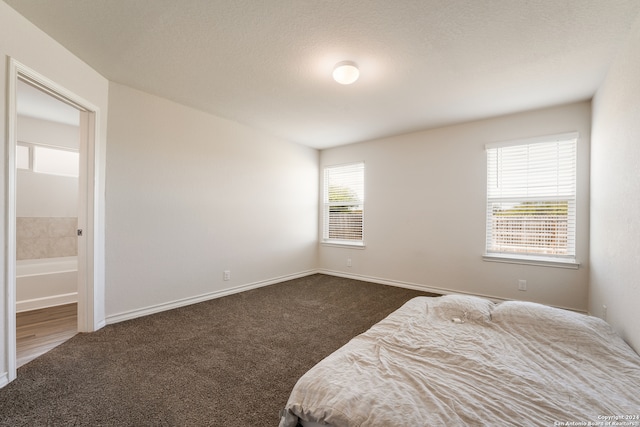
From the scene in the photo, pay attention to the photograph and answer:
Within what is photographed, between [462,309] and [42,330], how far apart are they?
3.96 m

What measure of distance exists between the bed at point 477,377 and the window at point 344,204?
324 cm

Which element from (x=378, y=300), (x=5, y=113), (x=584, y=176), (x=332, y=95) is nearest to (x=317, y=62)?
(x=332, y=95)

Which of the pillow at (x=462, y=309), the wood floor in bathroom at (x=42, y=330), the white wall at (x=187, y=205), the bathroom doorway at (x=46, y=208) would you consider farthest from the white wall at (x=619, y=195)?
the bathroom doorway at (x=46, y=208)

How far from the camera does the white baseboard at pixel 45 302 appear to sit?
328 cm

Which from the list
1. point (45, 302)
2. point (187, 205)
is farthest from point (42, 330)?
point (187, 205)

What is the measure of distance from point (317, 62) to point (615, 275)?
312cm

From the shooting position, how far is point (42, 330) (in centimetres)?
271

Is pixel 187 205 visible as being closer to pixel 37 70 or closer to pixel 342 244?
pixel 37 70

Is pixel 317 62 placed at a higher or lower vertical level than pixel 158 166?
higher

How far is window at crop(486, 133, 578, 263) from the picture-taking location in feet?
10.7

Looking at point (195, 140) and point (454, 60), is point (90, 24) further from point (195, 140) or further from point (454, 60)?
point (454, 60)

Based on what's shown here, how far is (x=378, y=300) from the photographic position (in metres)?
3.74

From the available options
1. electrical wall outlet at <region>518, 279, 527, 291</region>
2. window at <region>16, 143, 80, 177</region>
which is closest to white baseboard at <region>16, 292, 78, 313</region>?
window at <region>16, 143, 80, 177</region>

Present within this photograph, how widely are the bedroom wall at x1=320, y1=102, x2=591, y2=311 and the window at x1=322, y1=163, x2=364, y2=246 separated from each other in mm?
177
